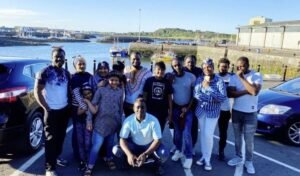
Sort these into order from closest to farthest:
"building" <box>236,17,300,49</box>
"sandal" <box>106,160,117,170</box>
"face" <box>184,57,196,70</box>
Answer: "sandal" <box>106,160,117,170</box> < "face" <box>184,57,196,70</box> < "building" <box>236,17,300,49</box>

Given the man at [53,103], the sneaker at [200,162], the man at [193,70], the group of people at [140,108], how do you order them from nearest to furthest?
1. the man at [53,103]
2. the group of people at [140,108]
3. the sneaker at [200,162]
4. the man at [193,70]

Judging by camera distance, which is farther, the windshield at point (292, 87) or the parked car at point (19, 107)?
the windshield at point (292, 87)

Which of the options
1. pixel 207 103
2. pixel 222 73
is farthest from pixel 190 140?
pixel 222 73

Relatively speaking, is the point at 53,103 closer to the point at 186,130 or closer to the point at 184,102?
the point at 184,102

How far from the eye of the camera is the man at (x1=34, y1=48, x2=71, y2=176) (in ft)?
15.5

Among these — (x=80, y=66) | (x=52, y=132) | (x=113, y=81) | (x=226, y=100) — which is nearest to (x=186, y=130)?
(x=226, y=100)

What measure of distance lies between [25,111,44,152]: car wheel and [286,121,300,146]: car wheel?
494cm

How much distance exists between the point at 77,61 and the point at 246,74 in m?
2.63

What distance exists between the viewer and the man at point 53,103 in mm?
4727

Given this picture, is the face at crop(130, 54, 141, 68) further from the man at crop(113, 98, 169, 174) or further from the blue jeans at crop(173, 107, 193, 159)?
the blue jeans at crop(173, 107, 193, 159)

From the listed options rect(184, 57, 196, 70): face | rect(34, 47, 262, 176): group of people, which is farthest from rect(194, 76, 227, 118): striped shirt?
rect(184, 57, 196, 70): face

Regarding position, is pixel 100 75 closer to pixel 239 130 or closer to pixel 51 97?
pixel 51 97

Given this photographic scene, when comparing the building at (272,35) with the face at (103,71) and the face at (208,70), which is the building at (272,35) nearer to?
the face at (208,70)

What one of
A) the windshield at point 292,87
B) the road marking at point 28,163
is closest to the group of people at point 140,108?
the road marking at point 28,163
